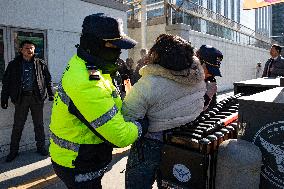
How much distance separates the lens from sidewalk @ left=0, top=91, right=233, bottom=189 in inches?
172

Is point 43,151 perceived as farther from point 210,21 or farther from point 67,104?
point 210,21

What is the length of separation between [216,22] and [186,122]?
15170 mm

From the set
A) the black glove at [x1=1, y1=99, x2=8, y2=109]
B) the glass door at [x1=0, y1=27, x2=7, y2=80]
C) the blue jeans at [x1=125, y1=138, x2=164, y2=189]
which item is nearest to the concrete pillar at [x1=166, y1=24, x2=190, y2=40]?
the glass door at [x1=0, y1=27, x2=7, y2=80]

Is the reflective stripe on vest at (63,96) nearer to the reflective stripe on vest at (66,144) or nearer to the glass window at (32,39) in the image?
the reflective stripe on vest at (66,144)

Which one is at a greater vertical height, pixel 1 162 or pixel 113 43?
pixel 113 43

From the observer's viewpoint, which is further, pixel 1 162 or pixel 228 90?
pixel 228 90

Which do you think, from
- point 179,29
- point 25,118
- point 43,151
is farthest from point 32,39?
point 179,29

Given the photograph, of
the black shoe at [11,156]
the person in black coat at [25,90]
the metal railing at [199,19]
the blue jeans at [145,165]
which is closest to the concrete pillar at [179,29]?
the metal railing at [199,19]

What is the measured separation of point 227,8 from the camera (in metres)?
79.4

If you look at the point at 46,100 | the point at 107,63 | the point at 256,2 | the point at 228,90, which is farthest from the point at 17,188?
the point at 228,90

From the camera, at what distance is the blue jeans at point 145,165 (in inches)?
91.7

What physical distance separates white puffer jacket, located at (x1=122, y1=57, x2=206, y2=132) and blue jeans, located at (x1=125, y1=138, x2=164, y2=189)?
138 mm

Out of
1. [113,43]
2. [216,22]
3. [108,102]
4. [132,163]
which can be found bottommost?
[132,163]

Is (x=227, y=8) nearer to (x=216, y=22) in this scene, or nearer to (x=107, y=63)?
(x=216, y=22)
